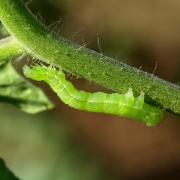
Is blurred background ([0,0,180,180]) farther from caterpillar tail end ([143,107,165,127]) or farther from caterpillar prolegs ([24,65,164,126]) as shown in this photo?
caterpillar tail end ([143,107,165,127])

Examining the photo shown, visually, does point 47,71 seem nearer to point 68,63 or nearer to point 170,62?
point 68,63

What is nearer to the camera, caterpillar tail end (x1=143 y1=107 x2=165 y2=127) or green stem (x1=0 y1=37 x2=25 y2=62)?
green stem (x1=0 y1=37 x2=25 y2=62)

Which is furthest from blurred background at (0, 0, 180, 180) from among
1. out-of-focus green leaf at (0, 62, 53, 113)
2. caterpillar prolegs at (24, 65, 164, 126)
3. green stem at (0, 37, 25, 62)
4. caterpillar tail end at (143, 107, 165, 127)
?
green stem at (0, 37, 25, 62)

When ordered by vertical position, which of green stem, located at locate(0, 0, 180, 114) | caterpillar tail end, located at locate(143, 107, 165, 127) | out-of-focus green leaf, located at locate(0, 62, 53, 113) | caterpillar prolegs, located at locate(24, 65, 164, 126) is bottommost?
out-of-focus green leaf, located at locate(0, 62, 53, 113)

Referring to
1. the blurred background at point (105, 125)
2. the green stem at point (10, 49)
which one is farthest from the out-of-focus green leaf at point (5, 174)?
the blurred background at point (105, 125)

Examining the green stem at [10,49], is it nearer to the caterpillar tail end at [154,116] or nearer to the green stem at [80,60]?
the green stem at [80,60]

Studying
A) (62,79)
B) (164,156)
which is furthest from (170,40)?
(62,79)

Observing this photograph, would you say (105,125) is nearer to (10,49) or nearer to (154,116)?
(154,116)

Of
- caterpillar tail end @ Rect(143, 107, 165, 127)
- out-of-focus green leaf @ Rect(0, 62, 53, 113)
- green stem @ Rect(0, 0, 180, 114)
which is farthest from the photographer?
out-of-focus green leaf @ Rect(0, 62, 53, 113)

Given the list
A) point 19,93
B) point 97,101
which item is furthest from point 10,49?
point 19,93
